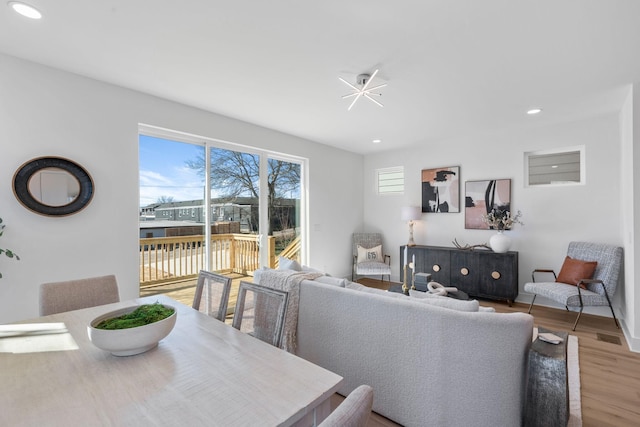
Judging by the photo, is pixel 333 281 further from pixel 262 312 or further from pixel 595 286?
pixel 595 286

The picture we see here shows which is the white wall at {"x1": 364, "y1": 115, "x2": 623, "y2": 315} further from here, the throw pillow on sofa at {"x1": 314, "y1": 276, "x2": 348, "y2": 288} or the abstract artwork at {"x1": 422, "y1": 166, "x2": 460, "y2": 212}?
the throw pillow on sofa at {"x1": 314, "y1": 276, "x2": 348, "y2": 288}

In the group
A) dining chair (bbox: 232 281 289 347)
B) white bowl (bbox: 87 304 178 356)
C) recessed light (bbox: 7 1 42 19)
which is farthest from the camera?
recessed light (bbox: 7 1 42 19)

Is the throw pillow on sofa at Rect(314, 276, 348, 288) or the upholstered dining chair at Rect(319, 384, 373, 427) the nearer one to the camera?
the upholstered dining chair at Rect(319, 384, 373, 427)

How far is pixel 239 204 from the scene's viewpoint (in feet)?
13.2

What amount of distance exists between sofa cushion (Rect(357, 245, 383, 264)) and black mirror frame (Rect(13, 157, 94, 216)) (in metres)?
4.17

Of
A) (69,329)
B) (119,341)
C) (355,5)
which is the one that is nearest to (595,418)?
(119,341)

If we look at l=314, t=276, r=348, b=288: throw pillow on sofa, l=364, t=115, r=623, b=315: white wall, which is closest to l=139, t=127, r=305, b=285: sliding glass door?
l=314, t=276, r=348, b=288: throw pillow on sofa

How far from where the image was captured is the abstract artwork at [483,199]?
14.6 ft

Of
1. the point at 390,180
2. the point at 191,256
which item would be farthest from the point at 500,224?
the point at 191,256

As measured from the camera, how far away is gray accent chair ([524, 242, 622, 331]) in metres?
3.24

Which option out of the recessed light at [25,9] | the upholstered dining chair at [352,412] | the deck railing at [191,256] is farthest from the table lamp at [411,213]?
the recessed light at [25,9]

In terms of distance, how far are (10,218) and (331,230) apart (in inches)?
161

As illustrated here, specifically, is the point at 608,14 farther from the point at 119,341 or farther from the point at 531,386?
the point at 119,341

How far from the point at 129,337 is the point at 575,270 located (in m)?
4.64
